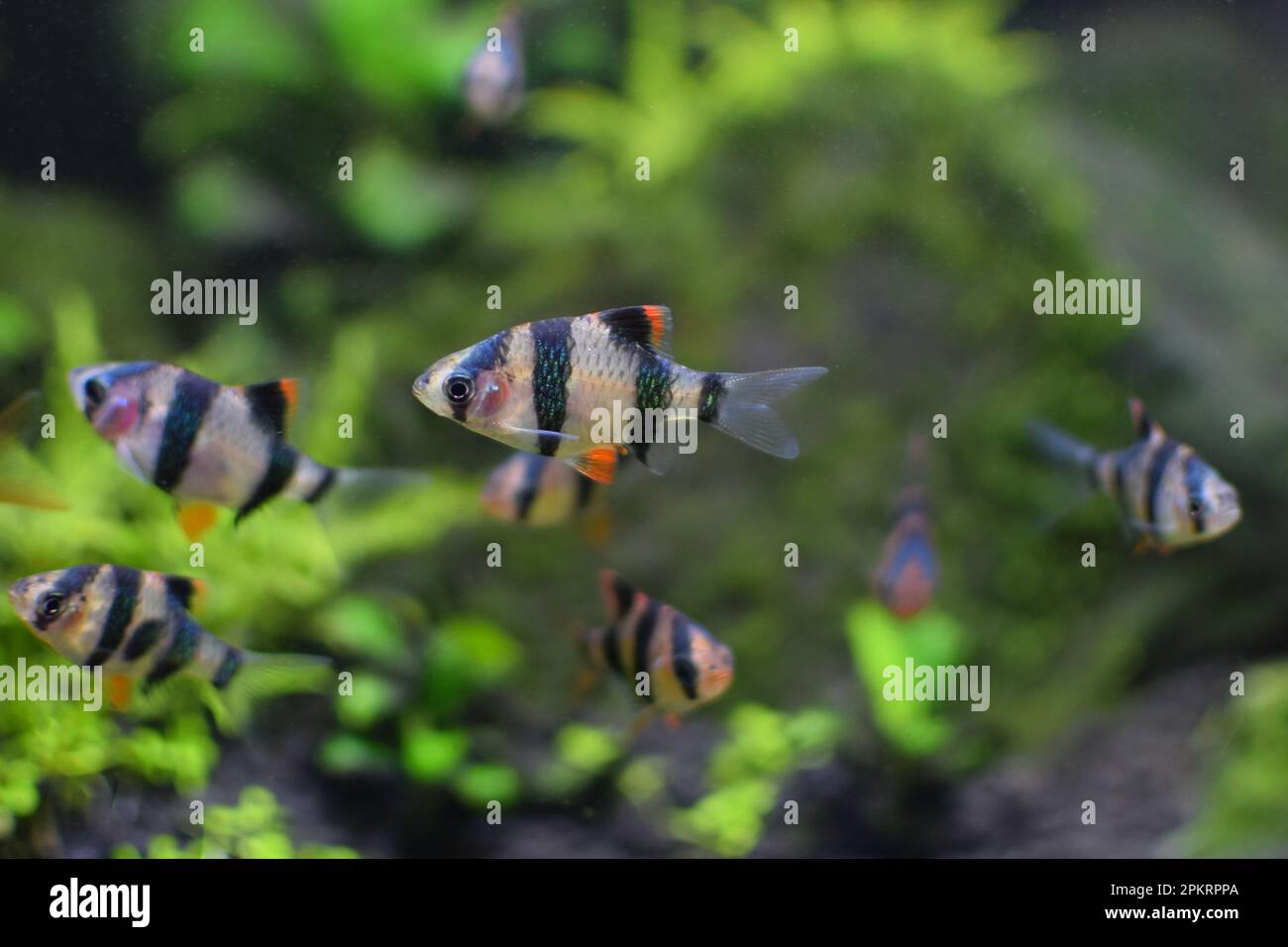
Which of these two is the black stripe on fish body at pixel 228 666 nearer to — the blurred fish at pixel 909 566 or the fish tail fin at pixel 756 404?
the fish tail fin at pixel 756 404

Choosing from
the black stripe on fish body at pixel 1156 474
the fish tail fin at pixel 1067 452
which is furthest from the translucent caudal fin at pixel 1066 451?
the black stripe on fish body at pixel 1156 474

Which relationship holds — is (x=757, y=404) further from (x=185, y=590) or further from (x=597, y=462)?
(x=185, y=590)

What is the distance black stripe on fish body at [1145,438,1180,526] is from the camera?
Answer: 224 cm

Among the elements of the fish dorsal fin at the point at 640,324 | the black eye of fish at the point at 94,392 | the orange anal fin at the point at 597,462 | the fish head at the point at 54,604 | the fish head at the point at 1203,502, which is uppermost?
the fish dorsal fin at the point at 640,324

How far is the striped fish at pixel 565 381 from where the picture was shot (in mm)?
1535

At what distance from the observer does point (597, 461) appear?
5.24 ft

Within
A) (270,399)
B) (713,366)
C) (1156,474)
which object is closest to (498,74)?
(713,366)

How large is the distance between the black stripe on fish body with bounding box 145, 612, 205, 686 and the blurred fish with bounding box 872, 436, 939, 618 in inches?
81.0

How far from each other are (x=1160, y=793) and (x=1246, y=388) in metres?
1.61

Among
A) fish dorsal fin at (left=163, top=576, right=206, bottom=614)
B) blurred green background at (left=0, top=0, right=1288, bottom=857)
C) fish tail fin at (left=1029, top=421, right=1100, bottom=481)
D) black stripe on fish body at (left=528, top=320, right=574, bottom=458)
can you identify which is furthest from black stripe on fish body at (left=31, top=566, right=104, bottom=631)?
fish tail fin at (left=1029, top=421, right=1100, bottom=481)

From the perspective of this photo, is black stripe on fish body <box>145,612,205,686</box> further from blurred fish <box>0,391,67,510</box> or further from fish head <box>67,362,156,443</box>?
blurred fish <box>0,391,67,510</box>

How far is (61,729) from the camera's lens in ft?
8.29

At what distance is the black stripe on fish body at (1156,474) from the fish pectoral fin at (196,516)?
2.17m
